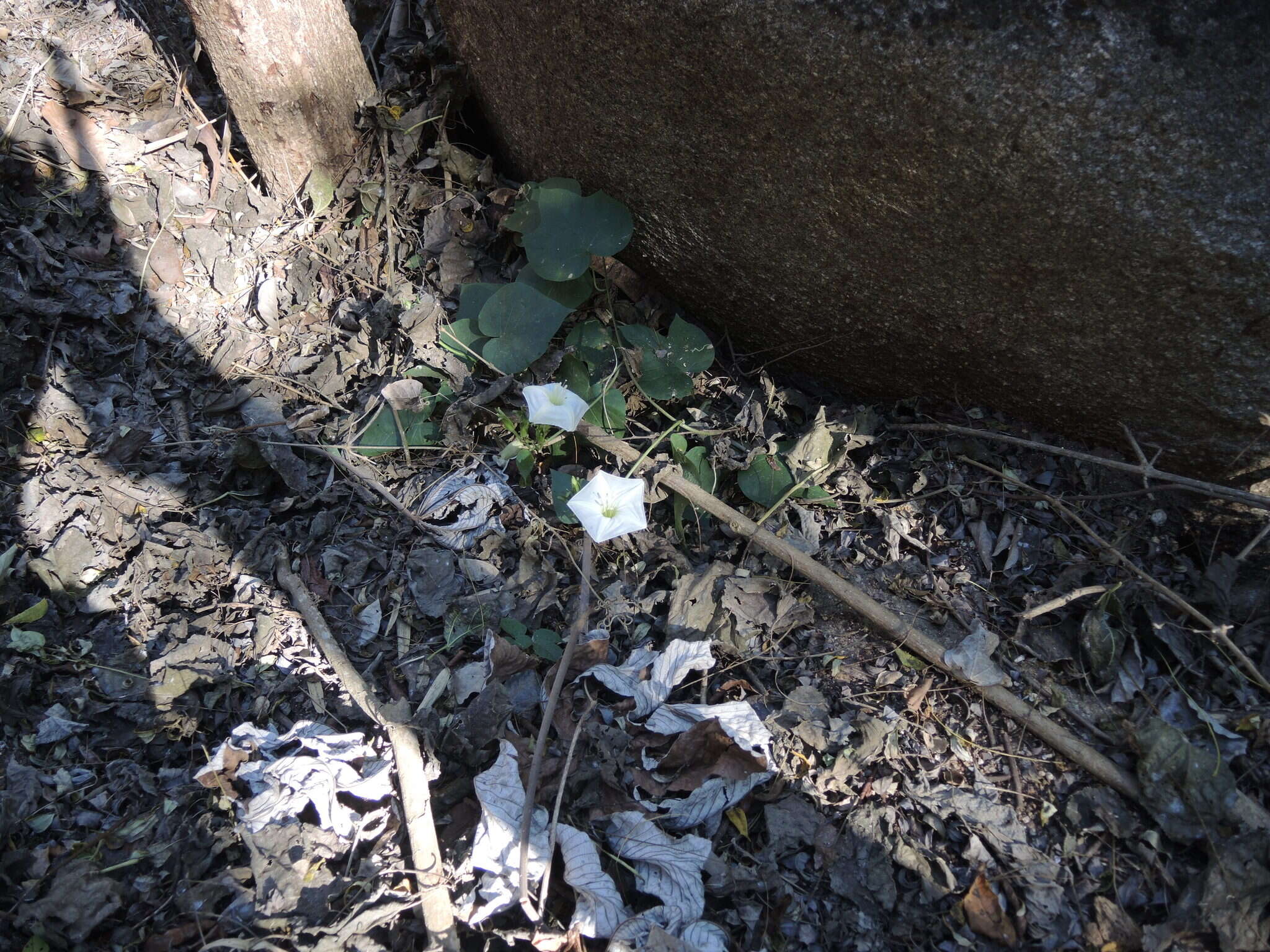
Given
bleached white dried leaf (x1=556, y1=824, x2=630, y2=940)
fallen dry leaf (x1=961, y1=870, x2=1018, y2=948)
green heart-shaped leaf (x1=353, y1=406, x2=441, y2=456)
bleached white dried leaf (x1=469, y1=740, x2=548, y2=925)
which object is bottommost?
fallen dry leaf (x1=961, y1=870, x2=1018, y2=948)

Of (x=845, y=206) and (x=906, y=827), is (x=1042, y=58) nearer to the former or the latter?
(x=845, y=206)

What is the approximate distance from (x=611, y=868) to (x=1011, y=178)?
4.99ft

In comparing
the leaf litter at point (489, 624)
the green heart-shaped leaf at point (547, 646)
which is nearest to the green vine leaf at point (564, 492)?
the leaf litter at point (489, 624)

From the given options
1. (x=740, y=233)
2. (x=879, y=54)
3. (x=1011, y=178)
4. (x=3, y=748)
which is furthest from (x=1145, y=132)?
(x=3, y=748)

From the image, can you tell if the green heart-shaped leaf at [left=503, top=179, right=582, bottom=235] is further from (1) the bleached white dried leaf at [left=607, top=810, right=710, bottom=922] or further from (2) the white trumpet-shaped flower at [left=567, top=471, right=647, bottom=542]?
(1) the bleached white dried leaf at [left=607, top=810, right=710, bottom=922]

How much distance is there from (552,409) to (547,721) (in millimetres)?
689

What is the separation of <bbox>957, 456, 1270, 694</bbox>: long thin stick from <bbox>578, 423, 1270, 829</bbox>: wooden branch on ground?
252 millimetres

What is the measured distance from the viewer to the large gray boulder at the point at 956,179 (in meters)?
1.40

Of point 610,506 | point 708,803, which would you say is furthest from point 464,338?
point 708,803

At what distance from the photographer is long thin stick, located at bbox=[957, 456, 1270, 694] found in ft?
4.95

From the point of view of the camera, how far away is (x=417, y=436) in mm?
2016

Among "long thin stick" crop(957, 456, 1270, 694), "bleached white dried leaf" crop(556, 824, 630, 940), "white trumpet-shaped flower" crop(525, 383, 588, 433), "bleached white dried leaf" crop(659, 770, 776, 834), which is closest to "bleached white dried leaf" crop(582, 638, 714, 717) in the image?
"bleached white dried leaf" crop(659, 770, 776, 834)

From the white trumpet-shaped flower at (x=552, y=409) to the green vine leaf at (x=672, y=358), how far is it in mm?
276

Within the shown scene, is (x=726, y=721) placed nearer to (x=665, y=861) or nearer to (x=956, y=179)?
(x=665, y=861)
